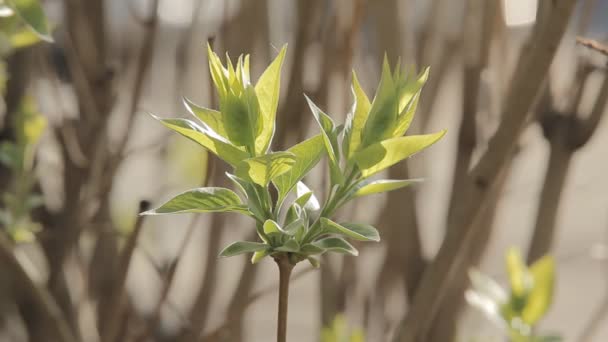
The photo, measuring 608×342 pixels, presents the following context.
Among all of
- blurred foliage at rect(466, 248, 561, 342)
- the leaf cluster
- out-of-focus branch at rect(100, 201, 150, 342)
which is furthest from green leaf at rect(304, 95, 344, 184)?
blurred foliage at rect(466, 248, 561, 342)

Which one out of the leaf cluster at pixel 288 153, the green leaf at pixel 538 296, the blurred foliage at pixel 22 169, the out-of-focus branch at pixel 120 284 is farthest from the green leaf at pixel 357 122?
the blurred foliage at pixel 22 169

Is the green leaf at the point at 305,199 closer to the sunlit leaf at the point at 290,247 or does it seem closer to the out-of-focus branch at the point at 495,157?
the sunlit leaf at the point at 290,247

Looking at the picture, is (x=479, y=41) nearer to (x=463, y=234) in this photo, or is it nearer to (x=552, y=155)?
(x=552, y=155)

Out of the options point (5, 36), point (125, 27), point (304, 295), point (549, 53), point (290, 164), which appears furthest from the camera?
point (304, 295)

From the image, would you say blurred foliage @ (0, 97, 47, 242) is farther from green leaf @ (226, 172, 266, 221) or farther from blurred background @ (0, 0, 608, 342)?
green leaf @ (226, 172, 266, 221)

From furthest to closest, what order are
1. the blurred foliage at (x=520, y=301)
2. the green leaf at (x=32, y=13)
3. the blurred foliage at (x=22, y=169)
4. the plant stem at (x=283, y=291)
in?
the blurred foliage at (x=22, y=169), the blurred foliage at (x=520, y=301), the green leaf at (x=32, y=13), the plant stem at (x=283, y=291)

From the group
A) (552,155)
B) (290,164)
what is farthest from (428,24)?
(290,164)

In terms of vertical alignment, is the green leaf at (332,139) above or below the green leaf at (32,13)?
below

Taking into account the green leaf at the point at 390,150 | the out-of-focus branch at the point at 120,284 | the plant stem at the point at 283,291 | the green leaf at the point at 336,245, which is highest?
the green leaf at the point at 390,150
